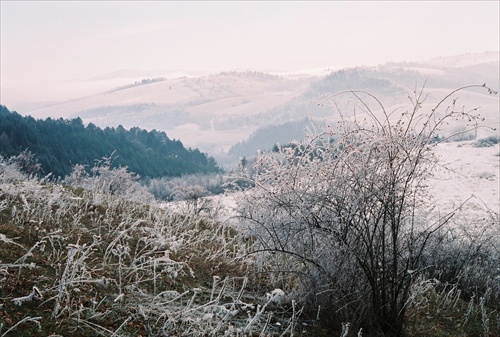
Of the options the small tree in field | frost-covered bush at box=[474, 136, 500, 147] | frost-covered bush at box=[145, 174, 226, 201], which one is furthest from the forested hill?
frost-covered bush at box=[474, 136, 500, 147]

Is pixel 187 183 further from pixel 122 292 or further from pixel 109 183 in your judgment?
pixel 122 292

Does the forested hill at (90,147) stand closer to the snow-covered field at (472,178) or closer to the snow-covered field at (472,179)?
the snow-covered field at (472,179)

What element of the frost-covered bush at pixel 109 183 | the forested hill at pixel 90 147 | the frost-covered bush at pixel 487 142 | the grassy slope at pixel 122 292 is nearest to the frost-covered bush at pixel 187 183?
the forested hill at pixel 90 147

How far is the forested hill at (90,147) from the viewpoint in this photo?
80688 mm

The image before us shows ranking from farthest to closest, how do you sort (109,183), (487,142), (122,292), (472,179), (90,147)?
(90,147), (487,142), (472,179), (109,183), (122,292)

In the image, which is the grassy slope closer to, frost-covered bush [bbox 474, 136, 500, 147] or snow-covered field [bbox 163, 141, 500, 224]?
snow-covered field [bbox 163, 141, 500, 224]

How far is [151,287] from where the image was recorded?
4.44 meters

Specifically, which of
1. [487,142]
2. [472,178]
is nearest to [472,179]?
[472,178]

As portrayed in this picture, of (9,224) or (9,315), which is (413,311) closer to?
(9,315)

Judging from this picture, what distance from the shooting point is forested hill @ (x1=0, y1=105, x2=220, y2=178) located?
265 feet

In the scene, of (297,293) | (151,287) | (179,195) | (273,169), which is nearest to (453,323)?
(297,293)

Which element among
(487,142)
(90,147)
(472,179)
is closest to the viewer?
(472,179)

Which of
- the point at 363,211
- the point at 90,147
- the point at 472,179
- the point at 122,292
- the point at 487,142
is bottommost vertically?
the point at 472,179

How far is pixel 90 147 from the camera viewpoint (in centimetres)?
9950
